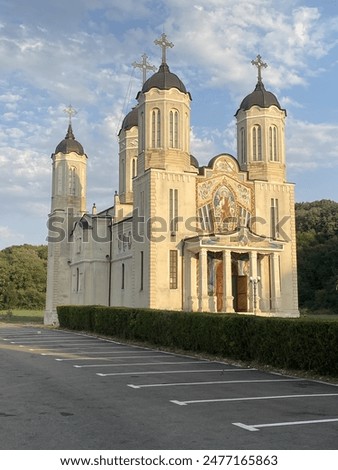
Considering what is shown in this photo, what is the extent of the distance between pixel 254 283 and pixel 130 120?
2306 cm

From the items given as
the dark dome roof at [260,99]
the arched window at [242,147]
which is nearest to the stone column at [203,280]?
the arched window at [242,147]

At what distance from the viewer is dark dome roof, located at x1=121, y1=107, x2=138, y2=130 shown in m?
50.3

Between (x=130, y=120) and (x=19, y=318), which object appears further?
(x=19, y=318)

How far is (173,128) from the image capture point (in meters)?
36.6

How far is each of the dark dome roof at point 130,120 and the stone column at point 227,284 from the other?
21.1 m

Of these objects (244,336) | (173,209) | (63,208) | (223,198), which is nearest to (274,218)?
(223,198)

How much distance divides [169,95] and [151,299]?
1322 cm

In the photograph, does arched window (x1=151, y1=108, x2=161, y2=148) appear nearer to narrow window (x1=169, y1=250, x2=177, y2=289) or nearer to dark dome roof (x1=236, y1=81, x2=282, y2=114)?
narrow window (x1=169, y1=250, x2=177, y2=289)

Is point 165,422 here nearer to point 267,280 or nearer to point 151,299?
point 151,299

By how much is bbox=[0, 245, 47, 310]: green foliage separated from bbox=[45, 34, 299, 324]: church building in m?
37.0

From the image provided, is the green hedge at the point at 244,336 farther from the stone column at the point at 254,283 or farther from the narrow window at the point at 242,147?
the narrow window at the point at 242,147

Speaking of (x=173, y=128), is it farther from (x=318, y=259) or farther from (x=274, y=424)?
(x=318, y=259)

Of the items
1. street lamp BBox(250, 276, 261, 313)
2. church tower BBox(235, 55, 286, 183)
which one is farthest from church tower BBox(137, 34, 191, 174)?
street lamp BBox(250, 276, 261, 313)

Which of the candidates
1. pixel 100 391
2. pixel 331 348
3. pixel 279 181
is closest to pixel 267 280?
pixel 279 181
